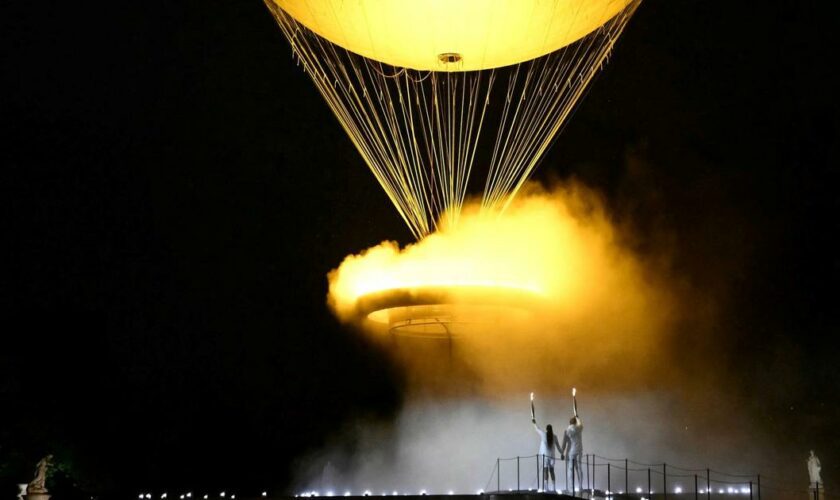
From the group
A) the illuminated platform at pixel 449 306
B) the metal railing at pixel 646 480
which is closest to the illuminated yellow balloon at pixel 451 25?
the illuminated platform at pixel 449 306

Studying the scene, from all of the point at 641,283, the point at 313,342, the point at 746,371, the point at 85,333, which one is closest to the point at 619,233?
the point at 641,283

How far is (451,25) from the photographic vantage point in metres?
11.2

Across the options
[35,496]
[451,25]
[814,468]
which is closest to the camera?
[451,25]

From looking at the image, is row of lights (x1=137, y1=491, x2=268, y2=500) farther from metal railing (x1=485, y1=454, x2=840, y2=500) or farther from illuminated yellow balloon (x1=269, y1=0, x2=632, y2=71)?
illuminated yellow balloon (x1=269, y1=0, x2=632, y2=71)

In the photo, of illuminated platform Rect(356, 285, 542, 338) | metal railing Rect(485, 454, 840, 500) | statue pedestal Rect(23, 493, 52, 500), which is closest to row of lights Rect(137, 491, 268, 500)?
statue pedestal Rect(23, 493, 52, 500)

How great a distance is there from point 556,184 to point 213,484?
14.2m

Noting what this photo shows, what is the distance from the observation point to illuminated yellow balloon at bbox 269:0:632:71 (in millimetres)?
10695

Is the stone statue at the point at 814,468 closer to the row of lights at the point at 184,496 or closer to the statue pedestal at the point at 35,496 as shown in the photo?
the row of lights at the point at 184,496

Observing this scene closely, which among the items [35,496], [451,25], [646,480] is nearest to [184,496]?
[35,496]

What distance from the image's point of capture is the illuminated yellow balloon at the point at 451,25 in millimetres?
10695

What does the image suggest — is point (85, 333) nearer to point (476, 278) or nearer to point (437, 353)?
point (437, 353)

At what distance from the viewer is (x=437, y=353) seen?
77.2ft

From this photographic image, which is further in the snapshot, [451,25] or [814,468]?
[814,468]

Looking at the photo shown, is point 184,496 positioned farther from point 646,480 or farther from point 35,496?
point 646,480
